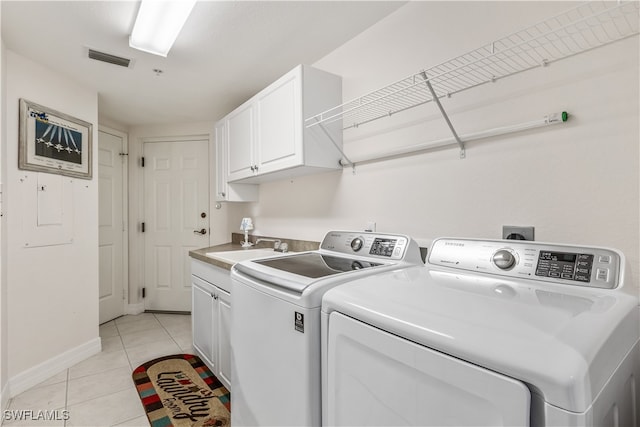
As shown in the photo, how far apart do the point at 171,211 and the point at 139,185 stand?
486mm

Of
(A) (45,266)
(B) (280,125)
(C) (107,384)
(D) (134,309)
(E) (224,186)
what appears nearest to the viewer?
(B) (280,125)

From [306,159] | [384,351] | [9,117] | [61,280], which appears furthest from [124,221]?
[384,351]

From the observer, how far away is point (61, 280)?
241 cm

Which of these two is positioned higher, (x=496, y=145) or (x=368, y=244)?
(x=496, y=145)

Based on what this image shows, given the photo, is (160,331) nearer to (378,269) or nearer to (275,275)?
(275,275)

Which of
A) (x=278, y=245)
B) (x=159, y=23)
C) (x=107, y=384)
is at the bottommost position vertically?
(x=107, y=384)

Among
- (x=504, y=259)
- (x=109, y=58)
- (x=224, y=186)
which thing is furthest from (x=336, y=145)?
(x=109, y=58)

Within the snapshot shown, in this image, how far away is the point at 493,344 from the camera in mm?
595

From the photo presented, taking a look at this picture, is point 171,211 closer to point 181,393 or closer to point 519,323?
point 181,393

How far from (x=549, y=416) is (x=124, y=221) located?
4162mm

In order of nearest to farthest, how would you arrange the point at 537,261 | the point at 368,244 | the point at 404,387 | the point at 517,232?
the point at 404,387
the point at 537,261
the point at 517,232
the point at 368,244

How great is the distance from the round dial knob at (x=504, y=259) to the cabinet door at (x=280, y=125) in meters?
1.17

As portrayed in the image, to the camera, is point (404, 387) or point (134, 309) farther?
point (134, 309)

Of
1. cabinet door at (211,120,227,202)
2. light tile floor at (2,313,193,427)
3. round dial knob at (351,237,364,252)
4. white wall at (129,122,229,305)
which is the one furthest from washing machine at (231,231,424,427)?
white wall at (129,122,229,305)
